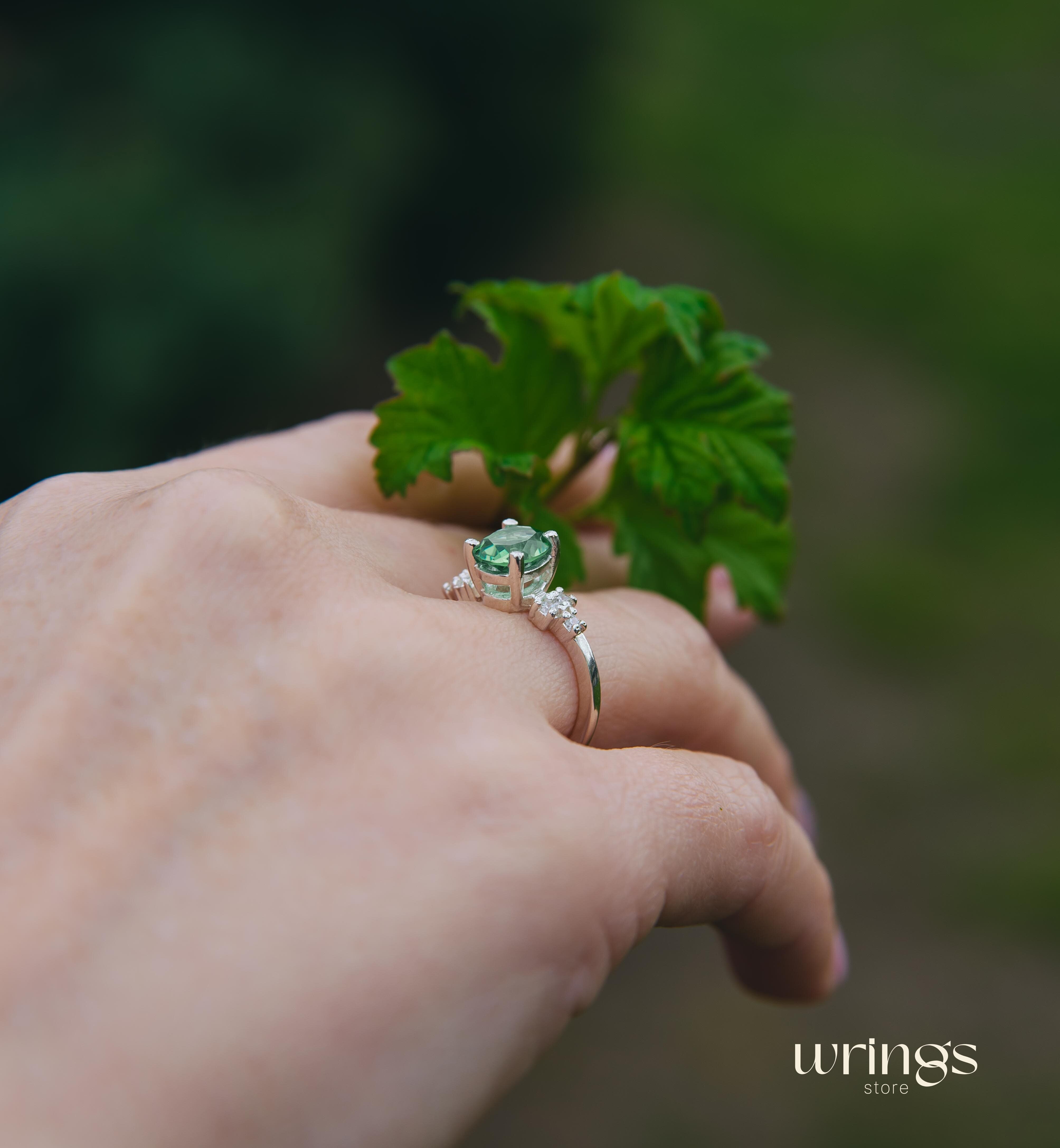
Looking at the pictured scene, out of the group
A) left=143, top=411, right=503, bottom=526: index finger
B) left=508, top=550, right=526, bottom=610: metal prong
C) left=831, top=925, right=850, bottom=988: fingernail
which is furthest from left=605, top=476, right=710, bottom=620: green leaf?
left=831, top=925, right=850, bottom=988: fingernail

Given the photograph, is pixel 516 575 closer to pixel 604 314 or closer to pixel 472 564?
pixel 472 564

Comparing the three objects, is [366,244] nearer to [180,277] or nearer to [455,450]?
[180,277]

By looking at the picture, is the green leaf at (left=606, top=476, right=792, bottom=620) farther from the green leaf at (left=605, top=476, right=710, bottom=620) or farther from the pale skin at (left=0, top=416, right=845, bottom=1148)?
the pale skin at (left=0, top=416, right=845, bottom=1148)

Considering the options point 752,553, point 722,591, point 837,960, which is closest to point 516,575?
point 752,553

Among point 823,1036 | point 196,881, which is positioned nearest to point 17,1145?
point 196,881

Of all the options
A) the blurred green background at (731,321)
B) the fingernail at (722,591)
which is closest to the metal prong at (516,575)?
the fingernail at (722,591)

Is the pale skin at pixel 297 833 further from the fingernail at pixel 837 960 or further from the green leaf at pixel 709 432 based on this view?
the fingernail at pixel 837 960

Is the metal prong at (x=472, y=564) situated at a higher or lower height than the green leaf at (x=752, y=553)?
higher
